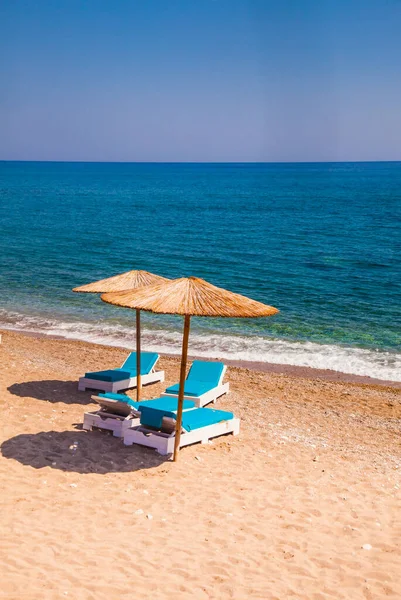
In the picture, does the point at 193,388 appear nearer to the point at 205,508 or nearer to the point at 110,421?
the point at 110,421

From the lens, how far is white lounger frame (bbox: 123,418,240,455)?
32.1 feet

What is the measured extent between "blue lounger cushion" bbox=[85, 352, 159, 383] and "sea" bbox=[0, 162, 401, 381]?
3.98 meters

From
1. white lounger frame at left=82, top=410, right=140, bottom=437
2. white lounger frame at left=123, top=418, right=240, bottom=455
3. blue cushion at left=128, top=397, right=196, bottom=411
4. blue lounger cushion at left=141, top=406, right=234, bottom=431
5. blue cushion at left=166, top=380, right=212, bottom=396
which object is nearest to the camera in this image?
white lounger frame at left=123, top=418, right=240, bottom=455

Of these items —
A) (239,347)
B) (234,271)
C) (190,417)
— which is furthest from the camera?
(234,271)

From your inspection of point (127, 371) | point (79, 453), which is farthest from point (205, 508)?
point (127, 371)

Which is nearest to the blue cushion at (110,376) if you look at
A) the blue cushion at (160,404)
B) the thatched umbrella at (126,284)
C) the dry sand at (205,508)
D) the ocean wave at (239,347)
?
the dry sand at (205,508)

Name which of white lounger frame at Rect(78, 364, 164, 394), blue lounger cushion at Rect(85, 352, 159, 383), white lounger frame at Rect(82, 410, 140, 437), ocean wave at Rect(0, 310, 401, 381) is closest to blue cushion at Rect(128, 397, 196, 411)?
white lounger frame at Rect(82, 410, 140, 437)

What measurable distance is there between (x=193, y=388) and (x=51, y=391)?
307cm

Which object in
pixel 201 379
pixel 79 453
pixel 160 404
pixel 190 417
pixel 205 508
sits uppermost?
pixel 160 404

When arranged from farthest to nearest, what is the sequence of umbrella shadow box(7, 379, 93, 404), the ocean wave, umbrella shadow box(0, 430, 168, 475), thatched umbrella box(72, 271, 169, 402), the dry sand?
1. the ocean wave
2. umbrella shadow box(7, 379, 93, 404)
3. thatched umbrella box(72, 271, 169, 402)
4. umbrella shadow box(0, 430, 168, 475)
5. the dry sand

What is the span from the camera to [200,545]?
7.07 m

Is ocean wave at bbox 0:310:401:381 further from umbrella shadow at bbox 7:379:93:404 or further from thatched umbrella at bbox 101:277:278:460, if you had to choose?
thatched umbrella at bbox 101:277:278:460

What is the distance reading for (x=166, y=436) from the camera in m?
9.81

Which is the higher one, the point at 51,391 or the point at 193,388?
the point at 193,388
